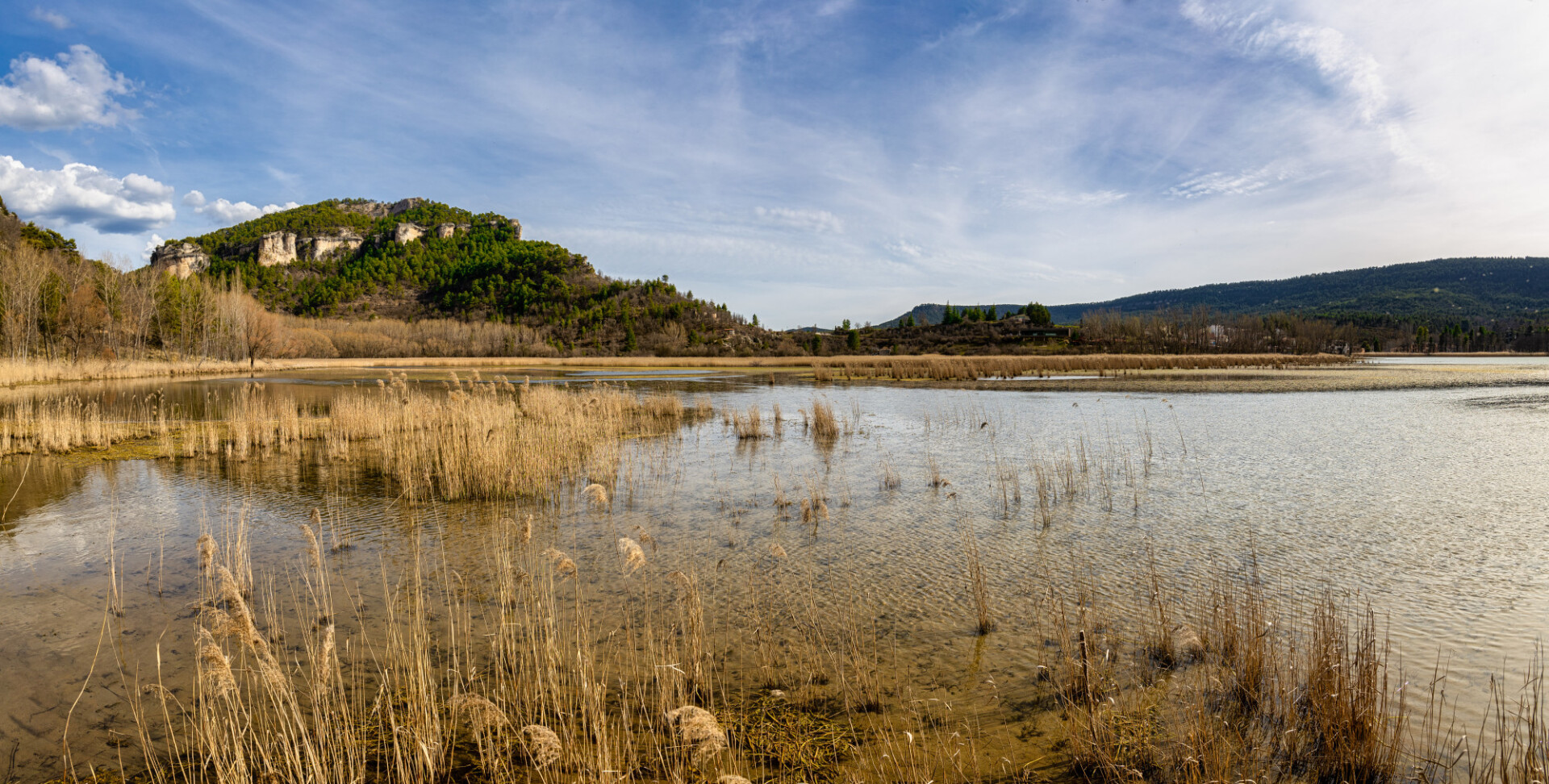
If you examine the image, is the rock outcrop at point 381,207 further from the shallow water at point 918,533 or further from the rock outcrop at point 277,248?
the shallow water at point 918,533

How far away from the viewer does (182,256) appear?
143 m

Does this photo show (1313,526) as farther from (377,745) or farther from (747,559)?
(377,745)

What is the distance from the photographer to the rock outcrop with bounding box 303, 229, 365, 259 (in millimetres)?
148625

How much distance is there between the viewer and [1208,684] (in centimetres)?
432

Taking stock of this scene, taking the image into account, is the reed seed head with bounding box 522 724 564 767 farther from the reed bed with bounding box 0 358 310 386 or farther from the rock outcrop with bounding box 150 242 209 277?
the rock outcrop with bounding box 150 242 209 277

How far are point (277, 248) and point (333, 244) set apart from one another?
1067cm

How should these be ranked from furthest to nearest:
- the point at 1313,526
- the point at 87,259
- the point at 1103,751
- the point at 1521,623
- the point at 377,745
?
1. the point at 87,259
2. the point at 1313,526
3. the point at 1521,623
4. the point at 377,745
5. the point at 1103,751

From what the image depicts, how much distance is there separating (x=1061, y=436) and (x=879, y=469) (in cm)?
628

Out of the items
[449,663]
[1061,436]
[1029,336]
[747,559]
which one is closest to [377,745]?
A: [449,663]

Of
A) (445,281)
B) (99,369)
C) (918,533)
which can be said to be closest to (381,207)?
(445,281)

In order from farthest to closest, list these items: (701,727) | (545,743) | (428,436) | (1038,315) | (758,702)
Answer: (1038,315) → (428,436) → (758,702) → (545,743) → (701,727)

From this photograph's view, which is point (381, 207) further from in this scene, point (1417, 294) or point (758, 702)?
point (1417, 294)

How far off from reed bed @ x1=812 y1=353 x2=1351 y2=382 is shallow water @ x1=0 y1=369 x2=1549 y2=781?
85.1ft

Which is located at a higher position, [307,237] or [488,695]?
[307,237]
